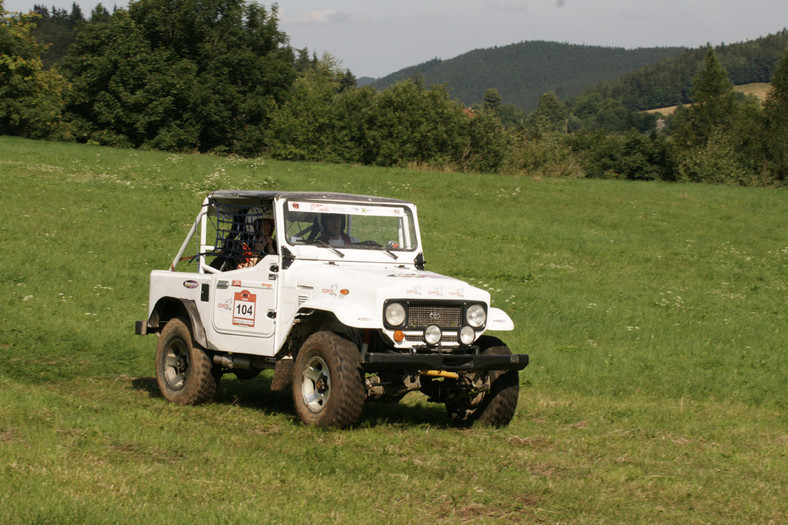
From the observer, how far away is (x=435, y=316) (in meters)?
8.73

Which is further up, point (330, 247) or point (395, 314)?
point (330, 247)

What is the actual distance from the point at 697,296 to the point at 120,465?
53.1ft

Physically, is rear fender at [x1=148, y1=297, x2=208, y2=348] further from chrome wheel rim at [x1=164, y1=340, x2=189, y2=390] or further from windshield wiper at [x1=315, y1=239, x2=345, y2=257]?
windshield wiper at [x1=315, y1=239, x2=345, y2=257]

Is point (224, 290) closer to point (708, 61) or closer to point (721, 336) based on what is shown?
point (721, 336)

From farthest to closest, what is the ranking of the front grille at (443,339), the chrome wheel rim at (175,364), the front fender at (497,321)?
the chrome wheel rim at (175,364) → the front fender at (497,321) → the front grille at (443,339)

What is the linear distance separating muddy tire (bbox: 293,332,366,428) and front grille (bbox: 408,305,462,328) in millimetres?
630

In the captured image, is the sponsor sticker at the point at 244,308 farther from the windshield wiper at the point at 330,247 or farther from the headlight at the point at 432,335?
the headlight at the point at 432,335

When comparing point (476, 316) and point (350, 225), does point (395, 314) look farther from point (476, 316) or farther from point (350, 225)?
point (350, 225)

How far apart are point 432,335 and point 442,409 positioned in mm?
2536

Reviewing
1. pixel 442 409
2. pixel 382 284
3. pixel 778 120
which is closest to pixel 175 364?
pixel 442 409

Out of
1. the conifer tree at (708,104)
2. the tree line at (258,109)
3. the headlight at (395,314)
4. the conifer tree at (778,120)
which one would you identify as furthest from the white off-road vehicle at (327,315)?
the conifer tree at (708,104)

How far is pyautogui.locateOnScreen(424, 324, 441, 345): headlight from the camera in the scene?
859cm

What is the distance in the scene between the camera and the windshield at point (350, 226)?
9.87 metres

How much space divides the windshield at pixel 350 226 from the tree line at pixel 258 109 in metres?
32.6
